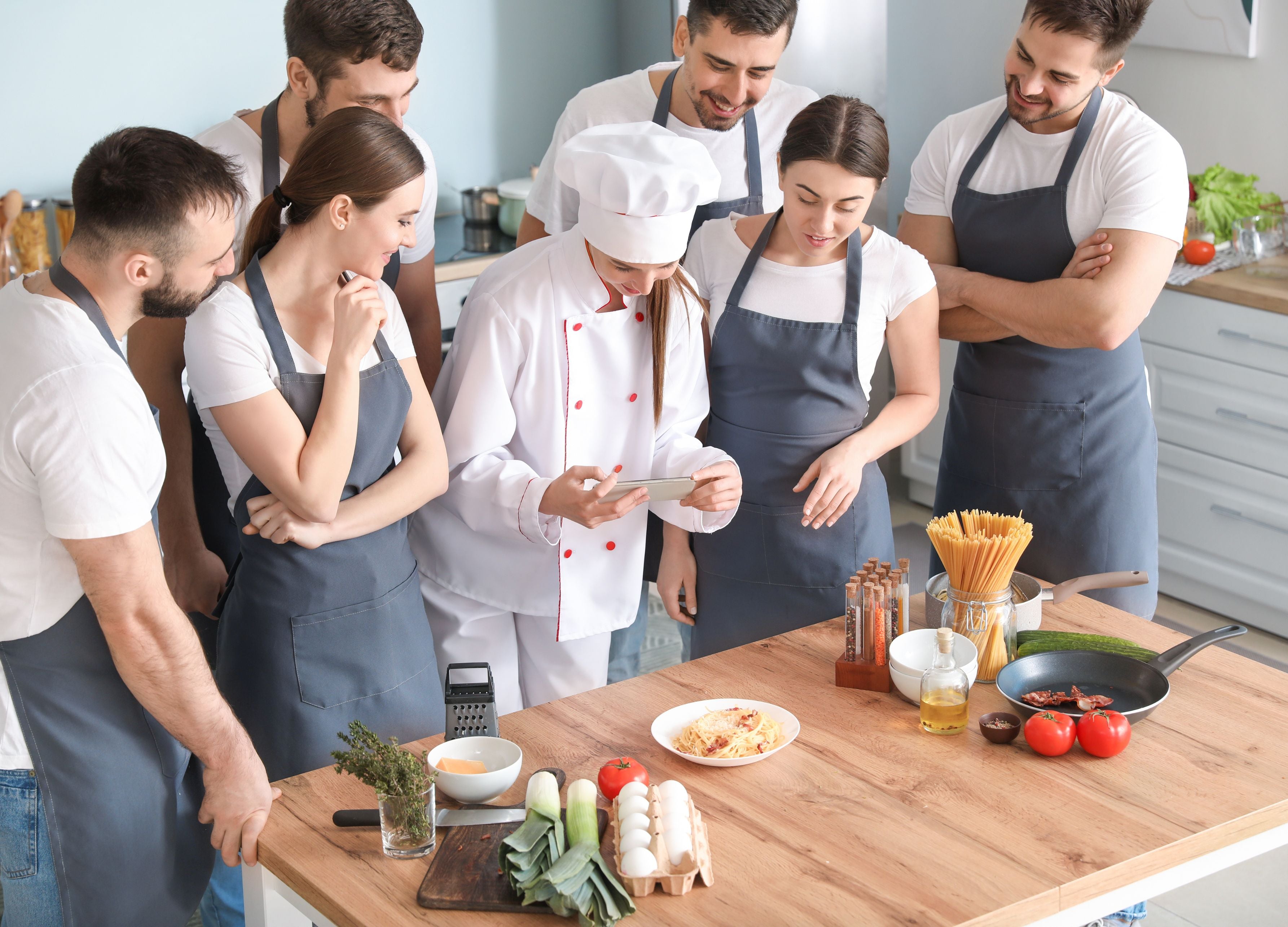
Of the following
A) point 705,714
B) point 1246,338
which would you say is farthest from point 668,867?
point 1246,338

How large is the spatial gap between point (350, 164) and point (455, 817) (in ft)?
3.10

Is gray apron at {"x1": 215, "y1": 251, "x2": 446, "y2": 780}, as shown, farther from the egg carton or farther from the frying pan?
the frying pan

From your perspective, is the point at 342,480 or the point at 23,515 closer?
the point at 23,515

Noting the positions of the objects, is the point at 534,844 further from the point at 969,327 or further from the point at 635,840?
the point at 969,327

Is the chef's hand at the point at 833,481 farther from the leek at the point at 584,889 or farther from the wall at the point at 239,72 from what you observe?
the wall at the point at 239,72

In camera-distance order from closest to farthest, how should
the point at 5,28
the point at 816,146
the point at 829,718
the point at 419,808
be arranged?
1. the point at 419,808
2. the point at 829,718
3. the point at 816,146
4. the point at 5,28

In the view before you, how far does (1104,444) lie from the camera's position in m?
2.56

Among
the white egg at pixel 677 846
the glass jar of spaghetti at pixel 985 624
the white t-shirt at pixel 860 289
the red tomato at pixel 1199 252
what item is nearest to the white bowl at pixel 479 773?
the white egg at pixel 677 846

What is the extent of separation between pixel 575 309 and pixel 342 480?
54 centimetres

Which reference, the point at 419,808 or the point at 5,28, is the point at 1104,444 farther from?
the point at 5,28

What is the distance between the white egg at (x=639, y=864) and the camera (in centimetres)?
149

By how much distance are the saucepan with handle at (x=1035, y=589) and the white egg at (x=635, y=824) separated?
0.73m

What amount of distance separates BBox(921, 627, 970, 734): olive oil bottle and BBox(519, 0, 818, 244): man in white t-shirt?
113 cm

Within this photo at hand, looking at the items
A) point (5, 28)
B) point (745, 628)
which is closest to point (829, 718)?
point (745, 628)
